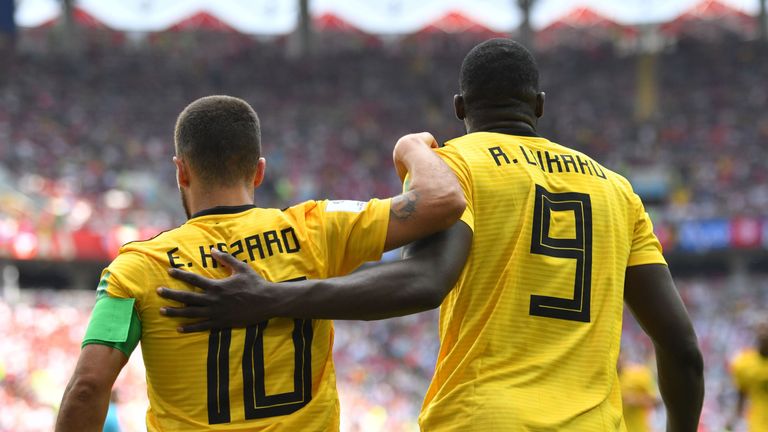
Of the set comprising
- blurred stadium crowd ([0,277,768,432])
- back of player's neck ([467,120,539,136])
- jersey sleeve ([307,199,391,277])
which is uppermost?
blurred stadium crowd ([0,277,768,432])

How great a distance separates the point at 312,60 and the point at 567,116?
10.6 m

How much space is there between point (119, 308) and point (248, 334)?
320mm

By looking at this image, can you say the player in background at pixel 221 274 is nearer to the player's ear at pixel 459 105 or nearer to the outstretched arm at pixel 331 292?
the outstretched arm at pixel 331 292

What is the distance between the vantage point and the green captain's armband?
2.46m

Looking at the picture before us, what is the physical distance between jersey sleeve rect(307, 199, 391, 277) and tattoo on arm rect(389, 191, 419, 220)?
0.02 metres

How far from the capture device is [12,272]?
96.6 ft

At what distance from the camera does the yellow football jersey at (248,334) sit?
2.54 m

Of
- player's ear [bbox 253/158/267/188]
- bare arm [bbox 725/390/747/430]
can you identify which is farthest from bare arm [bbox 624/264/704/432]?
bare arm [bbox 725/390/747/430]

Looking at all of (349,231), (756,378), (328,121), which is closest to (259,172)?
(349,231)

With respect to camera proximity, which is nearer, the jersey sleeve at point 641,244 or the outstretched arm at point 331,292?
the outstretched arm at point 331,292

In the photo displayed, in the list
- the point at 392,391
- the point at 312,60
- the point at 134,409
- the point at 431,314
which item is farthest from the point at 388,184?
the point at 134,409

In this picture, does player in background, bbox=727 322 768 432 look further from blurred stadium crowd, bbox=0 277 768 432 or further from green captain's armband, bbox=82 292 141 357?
green captain's armband, bbox=82 292 141 357

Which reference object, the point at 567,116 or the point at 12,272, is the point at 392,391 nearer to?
the point at 12,272

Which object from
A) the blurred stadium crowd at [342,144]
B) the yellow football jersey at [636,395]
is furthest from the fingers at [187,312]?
the blurred stadium crowd at [342,144]
